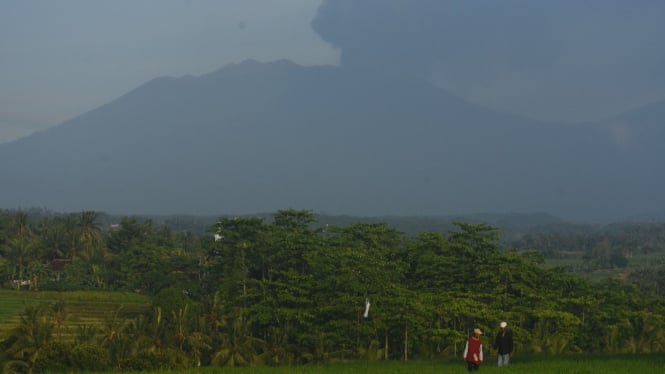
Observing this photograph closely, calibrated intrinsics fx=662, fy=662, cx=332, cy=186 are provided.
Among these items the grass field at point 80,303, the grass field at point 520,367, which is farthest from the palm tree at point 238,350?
the grass field at point 80,303

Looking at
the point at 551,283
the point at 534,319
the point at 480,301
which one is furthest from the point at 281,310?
the point at 551,283

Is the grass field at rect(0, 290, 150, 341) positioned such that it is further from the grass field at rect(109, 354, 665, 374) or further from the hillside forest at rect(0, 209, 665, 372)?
the grass field at rect(109, 354, 665, 374)

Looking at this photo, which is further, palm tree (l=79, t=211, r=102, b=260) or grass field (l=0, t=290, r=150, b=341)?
palm tree (l=79, t=211, r=102, b=260)

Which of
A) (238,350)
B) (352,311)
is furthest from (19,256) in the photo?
(352,311)

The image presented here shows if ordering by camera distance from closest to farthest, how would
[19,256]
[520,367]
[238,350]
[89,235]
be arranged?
[520,367] → [238,350] → [19,256] → [89,235]

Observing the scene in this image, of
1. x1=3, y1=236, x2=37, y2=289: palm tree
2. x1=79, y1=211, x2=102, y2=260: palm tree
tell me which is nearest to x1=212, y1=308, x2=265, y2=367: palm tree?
x1=3, y1=236, x2=37, y2=289: palm tree

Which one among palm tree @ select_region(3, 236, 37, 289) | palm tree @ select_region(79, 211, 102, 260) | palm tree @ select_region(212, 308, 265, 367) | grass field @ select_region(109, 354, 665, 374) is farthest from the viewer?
palm tree @ select_region(79, 211, 102, 260)

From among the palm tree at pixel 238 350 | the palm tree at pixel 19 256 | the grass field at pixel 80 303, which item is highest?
the palm tree at pixel 19 256

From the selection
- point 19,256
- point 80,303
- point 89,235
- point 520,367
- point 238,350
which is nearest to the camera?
point 520,367

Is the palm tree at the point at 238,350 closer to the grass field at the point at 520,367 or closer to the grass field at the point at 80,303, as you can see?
the grass field at the point at 520,367

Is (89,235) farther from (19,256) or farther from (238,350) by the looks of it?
(238,350)

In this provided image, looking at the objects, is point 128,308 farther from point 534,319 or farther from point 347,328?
point 534,319

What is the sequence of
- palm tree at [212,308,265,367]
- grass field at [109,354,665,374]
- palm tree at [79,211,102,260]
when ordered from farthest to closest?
palm tree at [79,211,102,260] → palm tree at [212,308,265,367] → grass field at [109,354,665,374]

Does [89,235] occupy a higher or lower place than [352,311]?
higher
